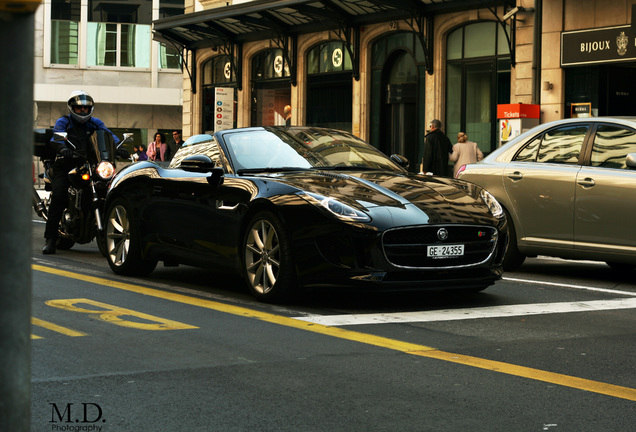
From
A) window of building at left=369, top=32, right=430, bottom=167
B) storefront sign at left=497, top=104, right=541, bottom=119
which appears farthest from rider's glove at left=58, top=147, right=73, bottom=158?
window of building at left=369, top=32, right=430, bottom=167

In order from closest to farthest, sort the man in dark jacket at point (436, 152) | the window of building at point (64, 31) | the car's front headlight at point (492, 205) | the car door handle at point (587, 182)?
the car's front headlight at point (492, 205) < the car door handle at point (587, 182) < the man in dark jacket at point (436, 152) < the window of building at point (64, 31)

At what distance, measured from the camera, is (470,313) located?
289 inches

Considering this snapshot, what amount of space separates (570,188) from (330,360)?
4907 millimetres

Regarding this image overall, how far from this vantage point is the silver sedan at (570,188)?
9.38 m

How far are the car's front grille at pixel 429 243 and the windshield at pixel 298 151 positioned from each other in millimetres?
1374

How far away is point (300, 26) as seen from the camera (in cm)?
2791

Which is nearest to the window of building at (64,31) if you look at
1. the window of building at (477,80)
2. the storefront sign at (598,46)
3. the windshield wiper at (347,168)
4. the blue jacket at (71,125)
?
the window of building at (477,80)

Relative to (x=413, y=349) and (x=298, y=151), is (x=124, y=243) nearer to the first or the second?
(x=298, y=151)

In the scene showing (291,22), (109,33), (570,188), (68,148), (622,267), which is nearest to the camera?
(570,188)

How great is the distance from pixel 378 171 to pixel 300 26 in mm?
19921

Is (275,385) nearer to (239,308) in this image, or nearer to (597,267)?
(239,308)

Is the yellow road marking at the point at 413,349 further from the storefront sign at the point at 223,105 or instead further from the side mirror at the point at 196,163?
the storefront sign at the point at 223,105

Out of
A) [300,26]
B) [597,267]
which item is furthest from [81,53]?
[597,267]

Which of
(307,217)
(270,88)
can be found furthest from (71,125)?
(270,88)
